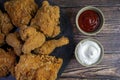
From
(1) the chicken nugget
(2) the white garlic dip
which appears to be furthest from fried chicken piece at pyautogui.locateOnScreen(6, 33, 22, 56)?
(2) the white garlic dip

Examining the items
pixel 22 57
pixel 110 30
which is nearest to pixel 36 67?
pixel 22 57

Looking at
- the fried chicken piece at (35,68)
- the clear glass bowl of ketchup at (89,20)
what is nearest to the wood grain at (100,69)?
the clear glass bowl of ketchup at (89,20)

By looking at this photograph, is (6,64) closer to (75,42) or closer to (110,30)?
(75,42)

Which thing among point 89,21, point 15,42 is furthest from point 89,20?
point 15,42

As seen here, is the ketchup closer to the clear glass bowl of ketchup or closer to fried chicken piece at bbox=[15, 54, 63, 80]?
the clear glass bowl of ketchup

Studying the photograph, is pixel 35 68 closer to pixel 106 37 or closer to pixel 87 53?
pixel 87 53

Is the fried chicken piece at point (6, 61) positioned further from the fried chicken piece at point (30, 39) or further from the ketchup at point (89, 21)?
the ketchup at point (89, 21)

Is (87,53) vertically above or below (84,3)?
below
